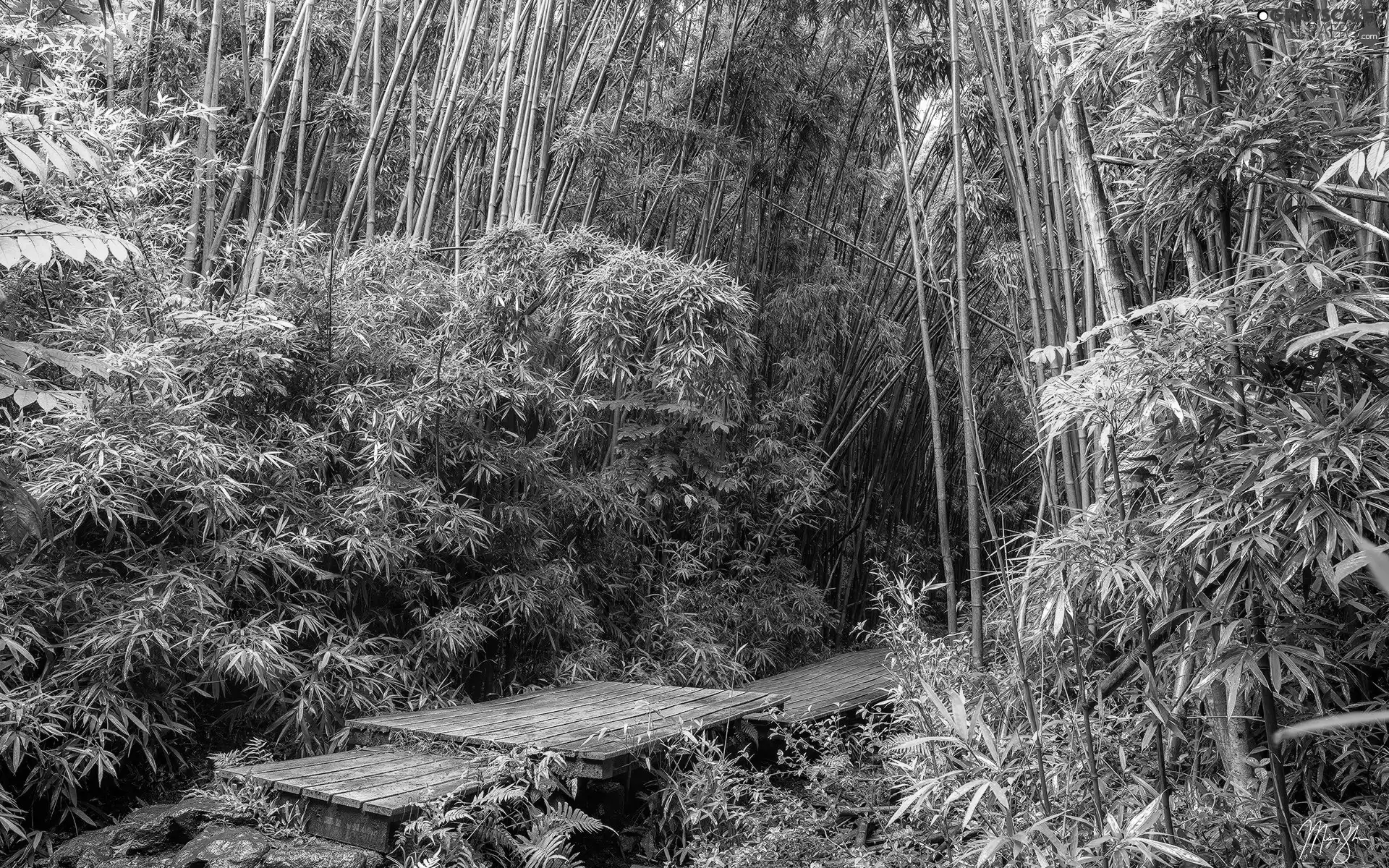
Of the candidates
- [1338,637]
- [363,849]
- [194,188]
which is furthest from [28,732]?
[1338,637]

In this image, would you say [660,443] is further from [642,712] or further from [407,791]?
[407,791]

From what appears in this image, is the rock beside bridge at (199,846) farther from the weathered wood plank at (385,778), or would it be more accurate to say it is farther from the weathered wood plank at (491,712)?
the weathered wood plank at (491,712)

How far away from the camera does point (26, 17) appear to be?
9.04 ft

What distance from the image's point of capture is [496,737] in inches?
96.0

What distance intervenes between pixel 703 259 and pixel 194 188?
2294 mm

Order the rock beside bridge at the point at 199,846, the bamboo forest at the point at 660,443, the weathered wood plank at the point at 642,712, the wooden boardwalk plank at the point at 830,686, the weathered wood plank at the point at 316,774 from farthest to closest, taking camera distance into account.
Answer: the wooden boardwalk plank at the point at 830,686 → the weathered wood plank at the point at 642,712 → the weathered wood plank at the point at 316,774 → the rock beside bridge at the point at 199,846 → the bamboo forest at the point at 660,443

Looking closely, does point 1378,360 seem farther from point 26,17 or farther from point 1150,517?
point 26,17

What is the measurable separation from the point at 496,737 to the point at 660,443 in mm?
1981

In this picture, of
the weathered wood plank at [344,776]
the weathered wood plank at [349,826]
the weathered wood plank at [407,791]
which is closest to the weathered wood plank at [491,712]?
the weathered wood plank at [344,776]

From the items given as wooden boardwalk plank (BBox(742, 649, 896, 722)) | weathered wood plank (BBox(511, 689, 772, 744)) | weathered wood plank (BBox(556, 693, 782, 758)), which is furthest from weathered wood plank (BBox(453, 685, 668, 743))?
wooden boardwalk plank (BBox(742, 649, 896, 722))

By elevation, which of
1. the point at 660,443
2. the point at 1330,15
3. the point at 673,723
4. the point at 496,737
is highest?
the point at 1330,15

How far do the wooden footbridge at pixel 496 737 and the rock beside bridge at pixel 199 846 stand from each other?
6 cm

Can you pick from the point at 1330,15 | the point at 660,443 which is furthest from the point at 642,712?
the point at 1330,15

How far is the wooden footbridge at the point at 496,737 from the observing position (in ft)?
6.94
